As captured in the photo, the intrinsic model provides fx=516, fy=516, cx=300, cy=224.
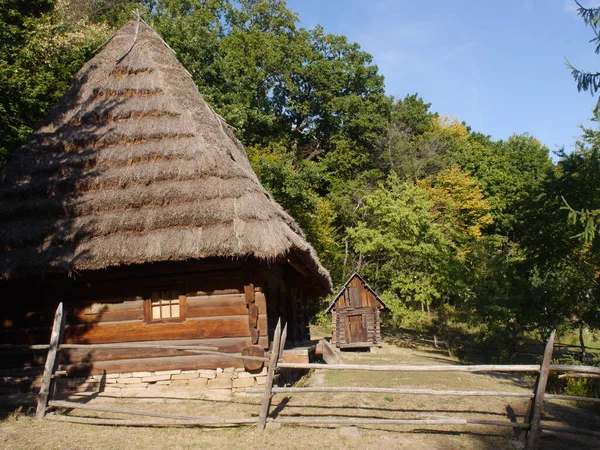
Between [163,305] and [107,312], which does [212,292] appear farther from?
[107,312]

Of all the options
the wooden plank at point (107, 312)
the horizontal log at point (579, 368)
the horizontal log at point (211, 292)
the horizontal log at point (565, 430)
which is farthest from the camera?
the wooden plank at point (107, 312)

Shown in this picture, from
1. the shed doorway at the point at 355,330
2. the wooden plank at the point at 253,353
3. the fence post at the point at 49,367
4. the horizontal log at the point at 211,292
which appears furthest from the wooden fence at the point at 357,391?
the shed doorway at the point at 355,330

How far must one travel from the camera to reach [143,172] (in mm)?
10461

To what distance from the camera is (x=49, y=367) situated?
833 cm

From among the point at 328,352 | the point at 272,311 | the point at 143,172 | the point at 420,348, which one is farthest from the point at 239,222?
the point at 420,348

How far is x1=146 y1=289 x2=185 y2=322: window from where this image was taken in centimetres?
1037

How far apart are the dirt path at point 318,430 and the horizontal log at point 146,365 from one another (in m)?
0.75

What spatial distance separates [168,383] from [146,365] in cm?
58

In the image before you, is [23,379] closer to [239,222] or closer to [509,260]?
[239,222]

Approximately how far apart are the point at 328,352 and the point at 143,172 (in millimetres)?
6148

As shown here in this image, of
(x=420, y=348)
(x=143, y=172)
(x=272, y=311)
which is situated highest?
(x=143, y=172)

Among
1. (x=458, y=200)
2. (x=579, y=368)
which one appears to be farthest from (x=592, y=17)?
(x=458, y=200)

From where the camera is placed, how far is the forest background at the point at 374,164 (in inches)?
750

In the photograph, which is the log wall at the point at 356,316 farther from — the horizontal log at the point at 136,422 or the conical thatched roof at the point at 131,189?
the horizontal log at the point at 136,422
